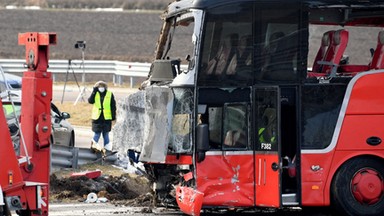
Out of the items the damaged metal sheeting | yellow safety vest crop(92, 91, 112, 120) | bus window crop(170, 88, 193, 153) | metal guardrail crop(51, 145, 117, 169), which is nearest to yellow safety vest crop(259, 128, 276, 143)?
bus window crop(170, 88, 193, 153)

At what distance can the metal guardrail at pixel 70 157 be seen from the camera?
66.3ft

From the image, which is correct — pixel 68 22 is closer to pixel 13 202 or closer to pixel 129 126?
pixel 129 126

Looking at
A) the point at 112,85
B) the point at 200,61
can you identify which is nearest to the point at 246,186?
the point at 200,61

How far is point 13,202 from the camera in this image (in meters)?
11.6

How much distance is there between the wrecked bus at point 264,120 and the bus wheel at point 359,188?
14 millimetres

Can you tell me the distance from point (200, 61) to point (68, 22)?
35569 millimetres

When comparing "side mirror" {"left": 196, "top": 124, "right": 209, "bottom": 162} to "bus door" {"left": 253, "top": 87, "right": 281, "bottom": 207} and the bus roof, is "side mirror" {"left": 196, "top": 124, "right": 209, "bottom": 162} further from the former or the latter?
→ the bus roof

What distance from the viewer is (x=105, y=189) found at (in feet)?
58.1

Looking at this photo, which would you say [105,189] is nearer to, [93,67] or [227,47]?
[227,47]

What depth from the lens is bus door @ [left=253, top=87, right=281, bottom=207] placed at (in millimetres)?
14281

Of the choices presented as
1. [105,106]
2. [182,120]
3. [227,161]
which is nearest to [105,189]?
[182,120]

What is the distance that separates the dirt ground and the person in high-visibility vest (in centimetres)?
470

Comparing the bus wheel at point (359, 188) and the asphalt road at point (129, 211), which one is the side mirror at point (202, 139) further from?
the bus wheel at point (359, 188)

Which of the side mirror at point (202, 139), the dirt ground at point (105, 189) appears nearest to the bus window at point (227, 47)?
the side mirror at point (202, 139)
